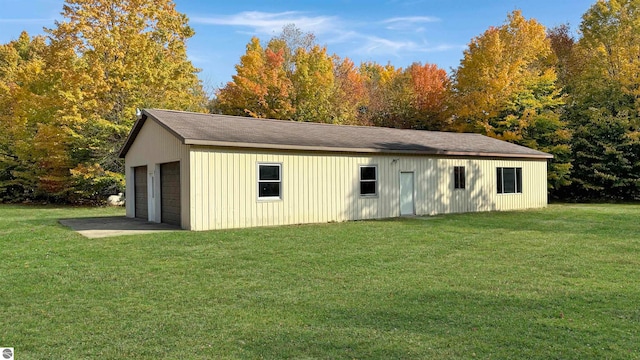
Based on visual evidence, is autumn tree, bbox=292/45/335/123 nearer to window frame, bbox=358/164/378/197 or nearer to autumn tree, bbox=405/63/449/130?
autumn tree, bbox=405/63/449/130

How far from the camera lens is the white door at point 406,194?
1636 cm

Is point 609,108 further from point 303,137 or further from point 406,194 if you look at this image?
point 303,137

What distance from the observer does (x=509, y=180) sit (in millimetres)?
19547

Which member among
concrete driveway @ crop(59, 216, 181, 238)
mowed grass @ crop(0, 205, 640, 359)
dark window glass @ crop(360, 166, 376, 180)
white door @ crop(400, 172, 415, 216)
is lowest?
mowed grass @ crop(0, 205, 640, 359)

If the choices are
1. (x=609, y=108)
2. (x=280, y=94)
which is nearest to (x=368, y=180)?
(x=280, y=94)

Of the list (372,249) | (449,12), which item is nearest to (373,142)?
(449,12)

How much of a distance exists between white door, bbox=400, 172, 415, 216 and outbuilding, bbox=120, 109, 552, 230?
1.4 inches

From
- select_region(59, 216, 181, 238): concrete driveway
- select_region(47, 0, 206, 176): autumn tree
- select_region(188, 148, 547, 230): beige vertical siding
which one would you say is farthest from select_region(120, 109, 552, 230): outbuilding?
→ select_region(47, 0, 206, 176): autumn tree

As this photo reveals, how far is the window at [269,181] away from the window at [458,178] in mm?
7455

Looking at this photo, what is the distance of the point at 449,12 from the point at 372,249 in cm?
1298

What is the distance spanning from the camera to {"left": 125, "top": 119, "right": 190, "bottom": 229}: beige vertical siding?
12531mm

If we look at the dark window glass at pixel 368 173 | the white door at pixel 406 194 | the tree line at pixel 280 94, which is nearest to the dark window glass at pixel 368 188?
the dark window glass at pixel 368 173

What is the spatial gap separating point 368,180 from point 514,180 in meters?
7.81

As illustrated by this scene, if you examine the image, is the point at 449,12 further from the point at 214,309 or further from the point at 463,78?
the point at 214,309
